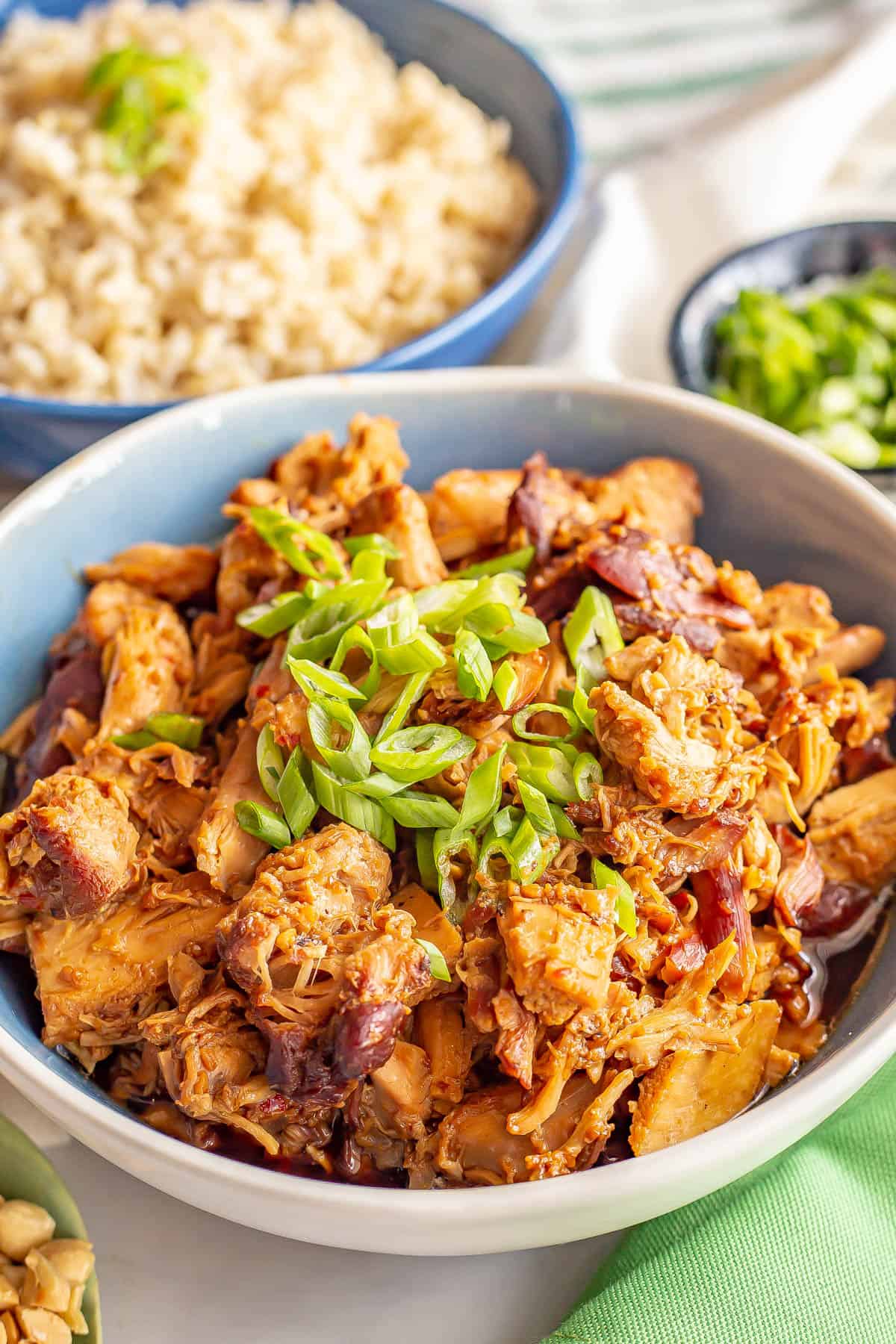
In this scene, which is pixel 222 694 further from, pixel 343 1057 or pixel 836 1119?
pixel 836 1119

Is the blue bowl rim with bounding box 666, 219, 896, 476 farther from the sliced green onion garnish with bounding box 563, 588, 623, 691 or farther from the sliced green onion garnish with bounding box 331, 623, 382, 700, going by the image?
the sliced green onion garnish with bounding box 331, 623, 382, 700

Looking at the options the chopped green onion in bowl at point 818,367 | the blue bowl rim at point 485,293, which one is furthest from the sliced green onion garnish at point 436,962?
the chopped green onion in bowl at point 818,367

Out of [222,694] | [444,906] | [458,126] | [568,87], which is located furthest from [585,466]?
[568,87]

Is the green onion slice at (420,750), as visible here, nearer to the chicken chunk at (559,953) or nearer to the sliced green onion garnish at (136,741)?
the chicken chunk at (559,953)

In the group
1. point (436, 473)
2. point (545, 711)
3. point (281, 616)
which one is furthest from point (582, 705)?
point (436, 473)

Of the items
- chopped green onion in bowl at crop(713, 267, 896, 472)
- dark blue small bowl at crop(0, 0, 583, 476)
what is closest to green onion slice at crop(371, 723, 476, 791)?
dark blue small bowl at crop(0, 0, 583, 476)

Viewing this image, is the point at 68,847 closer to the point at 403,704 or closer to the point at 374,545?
the point at 403,704
